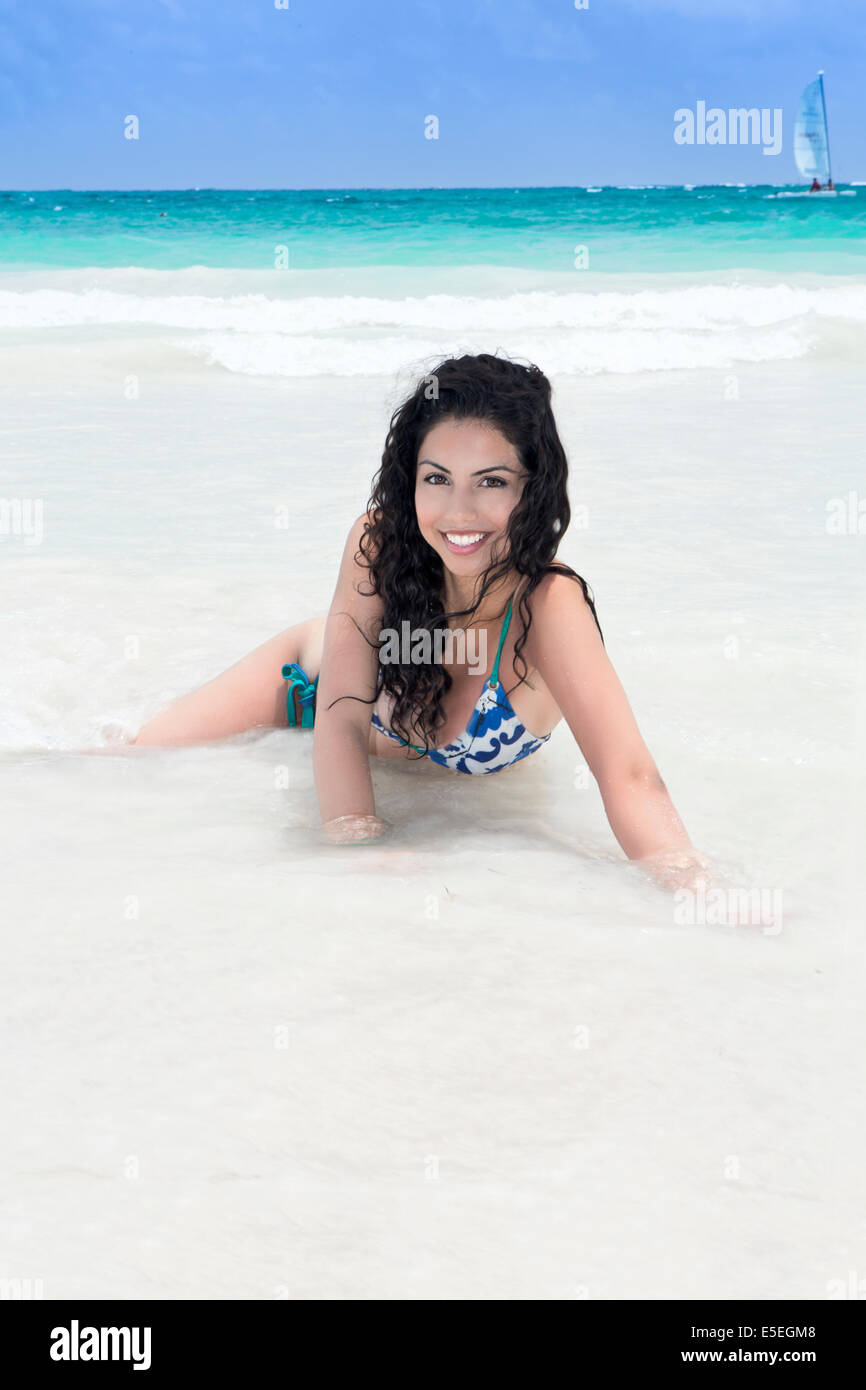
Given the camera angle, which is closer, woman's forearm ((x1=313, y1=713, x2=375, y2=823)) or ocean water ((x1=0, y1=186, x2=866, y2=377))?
woman's forearm ((x1=313, y1=713, x2=375, y2=823))

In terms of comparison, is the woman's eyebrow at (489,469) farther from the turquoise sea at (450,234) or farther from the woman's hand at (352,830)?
the turquoise sea at (450,234)

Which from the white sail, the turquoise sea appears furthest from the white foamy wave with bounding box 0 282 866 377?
the white sail

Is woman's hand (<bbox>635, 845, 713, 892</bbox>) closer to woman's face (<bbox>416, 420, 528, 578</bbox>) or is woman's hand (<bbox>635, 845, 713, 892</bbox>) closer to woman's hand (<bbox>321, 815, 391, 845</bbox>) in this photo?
woman's hand (<bbox>321, 815, 391, 845</bbox>)

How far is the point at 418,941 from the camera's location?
2410mm

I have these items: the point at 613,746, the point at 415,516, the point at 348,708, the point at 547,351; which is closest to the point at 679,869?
the point at 613,746

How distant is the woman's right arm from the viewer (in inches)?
121

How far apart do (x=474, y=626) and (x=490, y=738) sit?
0.31 meters

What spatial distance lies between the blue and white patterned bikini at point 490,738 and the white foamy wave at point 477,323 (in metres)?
9.36

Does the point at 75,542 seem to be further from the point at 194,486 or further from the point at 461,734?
the point at 461,734

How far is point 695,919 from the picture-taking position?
8.57 feet

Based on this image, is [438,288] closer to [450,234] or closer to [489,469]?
[450,234]

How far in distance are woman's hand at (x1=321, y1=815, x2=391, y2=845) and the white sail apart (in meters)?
48.3

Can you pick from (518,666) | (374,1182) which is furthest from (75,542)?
(374,1182)

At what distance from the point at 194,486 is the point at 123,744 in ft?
11.5
